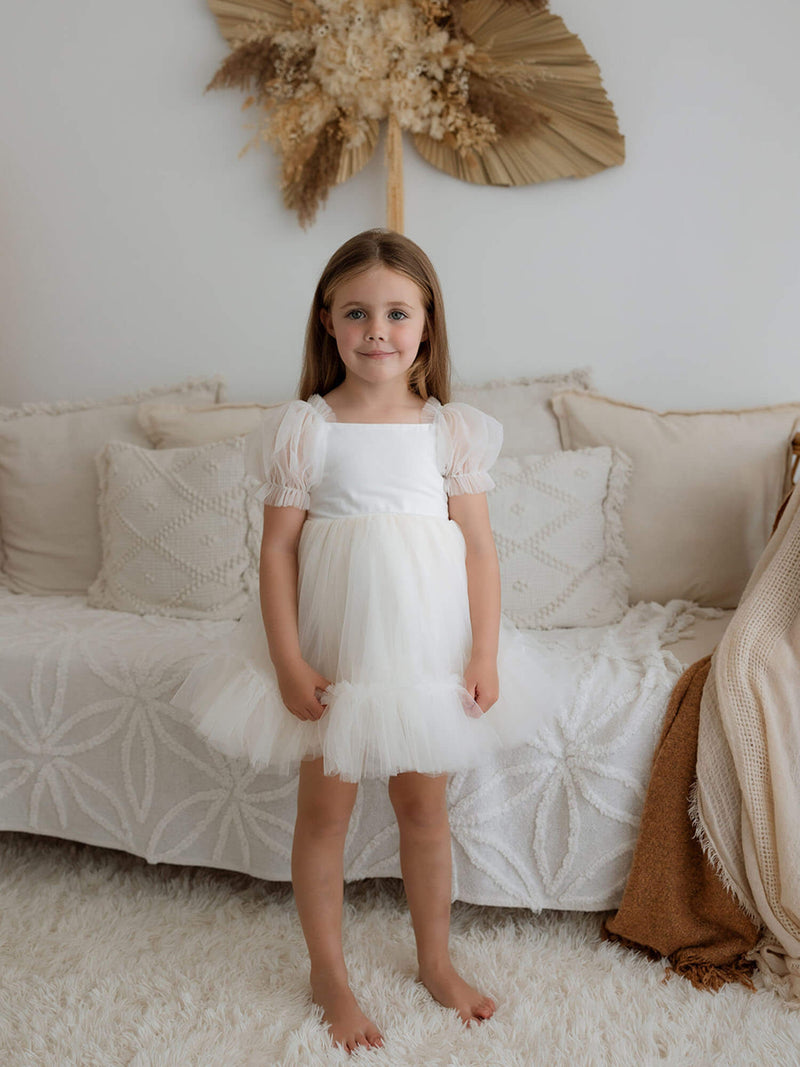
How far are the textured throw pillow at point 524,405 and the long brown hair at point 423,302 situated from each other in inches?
23.8

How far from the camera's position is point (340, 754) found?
102cm

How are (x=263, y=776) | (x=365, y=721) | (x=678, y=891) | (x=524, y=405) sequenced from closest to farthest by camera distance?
1. (x=365, y=721)
2. (x=678, y=891)
3. (x=263, y=776)
4. (x=524, y=405)

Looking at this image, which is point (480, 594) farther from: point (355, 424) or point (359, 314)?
point (359, 314)

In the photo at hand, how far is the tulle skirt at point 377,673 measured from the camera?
1.04 m

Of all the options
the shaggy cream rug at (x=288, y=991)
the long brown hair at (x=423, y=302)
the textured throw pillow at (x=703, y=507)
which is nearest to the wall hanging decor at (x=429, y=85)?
the textured throw pillow at (x=703, y=507)

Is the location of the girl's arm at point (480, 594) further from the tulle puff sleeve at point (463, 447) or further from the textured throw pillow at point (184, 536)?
the textured throw pillow at point (184, 536)

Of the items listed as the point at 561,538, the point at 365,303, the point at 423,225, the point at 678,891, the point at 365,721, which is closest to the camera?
the point at 365,721

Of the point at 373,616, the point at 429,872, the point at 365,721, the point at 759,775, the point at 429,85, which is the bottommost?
the point at 429,872

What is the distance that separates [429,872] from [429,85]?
1685 mm

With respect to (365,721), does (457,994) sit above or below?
below

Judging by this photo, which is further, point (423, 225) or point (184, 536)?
point (423, 225)

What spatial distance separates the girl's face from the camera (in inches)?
44.4

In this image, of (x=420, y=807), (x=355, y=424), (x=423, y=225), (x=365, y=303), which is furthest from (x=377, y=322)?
(x=423, y=225)

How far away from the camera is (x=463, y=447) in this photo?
119 centimetres
